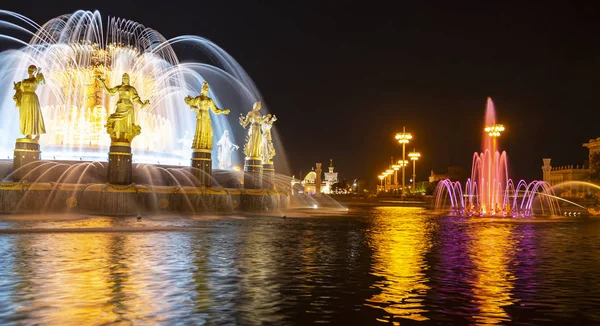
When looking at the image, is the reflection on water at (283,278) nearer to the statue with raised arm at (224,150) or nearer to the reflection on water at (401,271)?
the reflection on water at (401,271)

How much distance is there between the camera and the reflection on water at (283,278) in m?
7.58

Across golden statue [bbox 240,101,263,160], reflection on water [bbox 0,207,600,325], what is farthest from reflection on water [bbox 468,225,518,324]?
golden statue [bbox 240,101,263,160]

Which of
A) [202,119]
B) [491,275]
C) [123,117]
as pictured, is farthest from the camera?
[202,119]

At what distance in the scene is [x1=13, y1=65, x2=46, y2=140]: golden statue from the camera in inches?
995

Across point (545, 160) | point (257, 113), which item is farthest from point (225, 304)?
point (545, 160)

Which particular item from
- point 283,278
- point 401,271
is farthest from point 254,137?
point 283,278

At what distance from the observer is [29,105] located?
25328 mm

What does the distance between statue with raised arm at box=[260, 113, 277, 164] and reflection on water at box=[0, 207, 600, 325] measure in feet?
69.0

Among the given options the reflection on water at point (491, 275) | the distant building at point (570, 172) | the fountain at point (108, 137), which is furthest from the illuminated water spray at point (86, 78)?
the distant building at point (570, 172)

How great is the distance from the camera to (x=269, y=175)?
1516 inches

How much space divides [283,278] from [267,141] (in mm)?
29311

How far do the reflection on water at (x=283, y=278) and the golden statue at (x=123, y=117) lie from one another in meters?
7.86

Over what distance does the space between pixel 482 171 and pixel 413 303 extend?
4038 centimetres

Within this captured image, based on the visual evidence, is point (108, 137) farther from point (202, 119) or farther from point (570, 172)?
point (570, 172)
